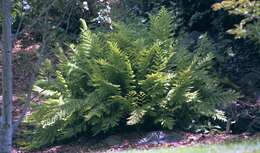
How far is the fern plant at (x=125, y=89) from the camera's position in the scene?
9086mm

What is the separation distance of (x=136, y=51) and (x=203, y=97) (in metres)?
1.35

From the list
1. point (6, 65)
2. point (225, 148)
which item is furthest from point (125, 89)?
point (6, 65)

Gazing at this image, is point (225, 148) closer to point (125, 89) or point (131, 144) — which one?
point (131, 144)

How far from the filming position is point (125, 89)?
936 centimetres

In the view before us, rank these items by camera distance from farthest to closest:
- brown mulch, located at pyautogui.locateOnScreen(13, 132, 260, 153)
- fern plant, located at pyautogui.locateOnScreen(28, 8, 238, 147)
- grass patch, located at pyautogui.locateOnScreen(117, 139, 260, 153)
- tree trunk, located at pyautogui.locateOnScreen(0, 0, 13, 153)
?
1. fern plant, located at pyautogui.locateOnScreen(28, 8, 238, 147)
2. brown mulch, located at pyautogui.locateOnScreen(13, 132, 260, 153)
3. grass patch, located at pyautogui.locateOnScreen(117, 139, 260, 153)
4. tree trunk, located at pyautogui.locateOnScreen(0, 0, 13, 153)

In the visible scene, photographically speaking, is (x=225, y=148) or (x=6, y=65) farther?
(x=225, y=148)

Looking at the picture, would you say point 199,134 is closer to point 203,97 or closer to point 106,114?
point 203,97

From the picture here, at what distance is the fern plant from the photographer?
909cm

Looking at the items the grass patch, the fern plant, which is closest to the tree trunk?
the grass patch

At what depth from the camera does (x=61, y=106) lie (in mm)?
Result: 9336

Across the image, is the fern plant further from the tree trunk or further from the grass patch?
the tree trunk

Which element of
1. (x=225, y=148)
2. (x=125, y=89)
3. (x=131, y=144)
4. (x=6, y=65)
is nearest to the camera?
(x=6, y=65)

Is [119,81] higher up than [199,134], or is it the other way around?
[119,81]

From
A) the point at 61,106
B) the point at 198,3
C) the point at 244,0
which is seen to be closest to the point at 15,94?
the point at 61,106
